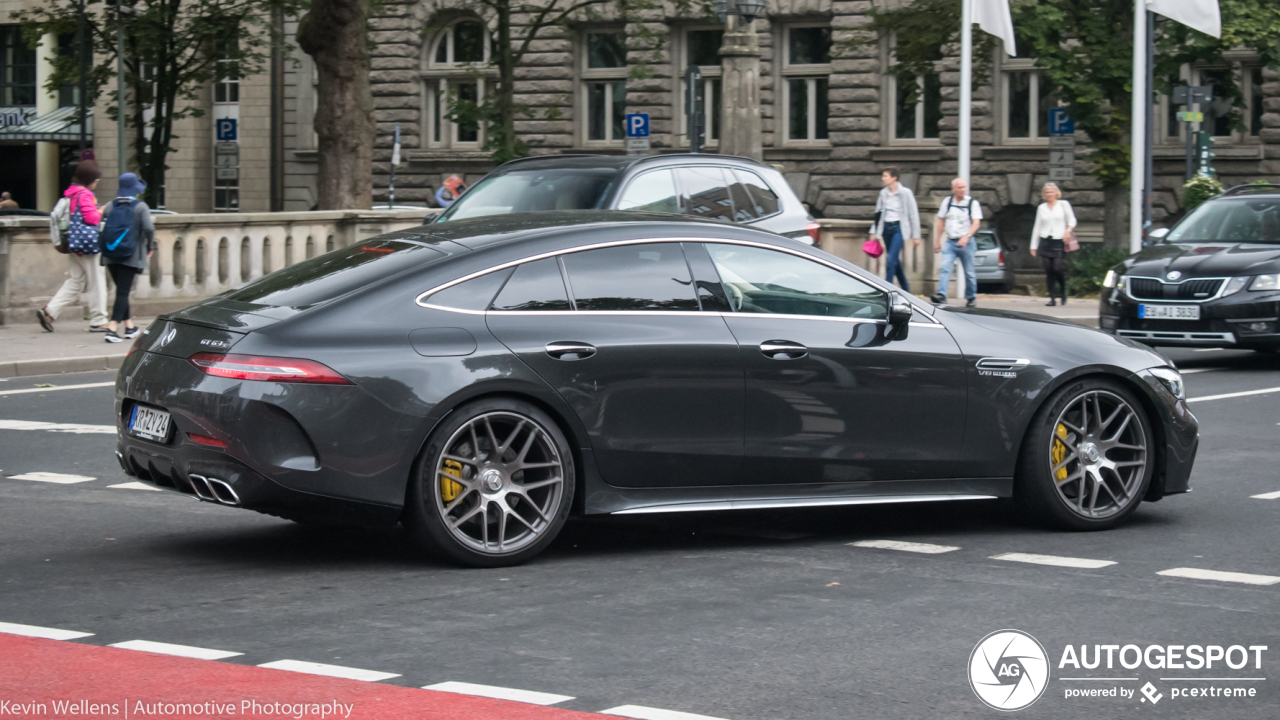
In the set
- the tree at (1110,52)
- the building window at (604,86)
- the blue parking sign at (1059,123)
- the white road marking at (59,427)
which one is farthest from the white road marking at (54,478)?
the building window at (604,86)

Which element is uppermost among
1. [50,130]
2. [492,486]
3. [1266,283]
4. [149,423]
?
[50,130]

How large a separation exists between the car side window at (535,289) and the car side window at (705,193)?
23.0ft

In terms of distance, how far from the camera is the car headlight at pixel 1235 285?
15.3 metres

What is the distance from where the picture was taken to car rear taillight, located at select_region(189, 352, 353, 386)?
638 cm

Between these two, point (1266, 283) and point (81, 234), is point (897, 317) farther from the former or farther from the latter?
point (81, 234)

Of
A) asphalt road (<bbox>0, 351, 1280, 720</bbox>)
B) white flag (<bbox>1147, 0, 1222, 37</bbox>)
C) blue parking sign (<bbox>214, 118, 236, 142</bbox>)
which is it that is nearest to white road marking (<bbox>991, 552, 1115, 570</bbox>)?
asphalt road (<bbox>0, 351, 1280, 720</bbox>)

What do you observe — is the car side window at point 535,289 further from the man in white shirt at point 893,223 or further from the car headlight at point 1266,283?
the man in white shirt at point 893,223

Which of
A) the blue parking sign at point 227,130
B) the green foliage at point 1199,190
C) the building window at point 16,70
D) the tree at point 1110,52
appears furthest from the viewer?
the building window at point 16,70

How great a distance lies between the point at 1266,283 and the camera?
15.3 metres

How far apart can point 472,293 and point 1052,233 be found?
18200 mm

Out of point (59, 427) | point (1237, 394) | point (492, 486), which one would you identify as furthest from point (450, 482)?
point (1237, 394)

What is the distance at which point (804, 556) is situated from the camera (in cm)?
715

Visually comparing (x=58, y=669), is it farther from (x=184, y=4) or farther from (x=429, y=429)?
(x=184, y=4)

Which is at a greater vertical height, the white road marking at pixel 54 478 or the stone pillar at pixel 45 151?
the stone pillar at pixel 45 151
